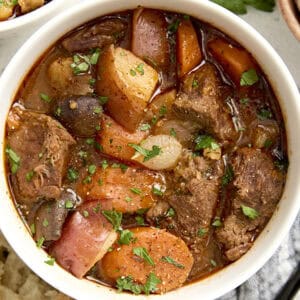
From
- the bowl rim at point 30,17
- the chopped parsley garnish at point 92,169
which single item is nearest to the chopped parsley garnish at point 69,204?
the chopped parsley garnish at point 92,169

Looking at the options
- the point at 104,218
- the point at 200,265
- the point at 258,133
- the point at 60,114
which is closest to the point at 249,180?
the point at 258,133

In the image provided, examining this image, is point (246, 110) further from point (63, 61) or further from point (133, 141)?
point (63, 61)

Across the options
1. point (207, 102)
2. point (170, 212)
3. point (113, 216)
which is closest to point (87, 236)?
point (113, 216)

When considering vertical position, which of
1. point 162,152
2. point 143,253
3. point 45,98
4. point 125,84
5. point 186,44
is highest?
point 186,44

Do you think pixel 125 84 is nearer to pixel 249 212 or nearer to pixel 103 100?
pixel 103 100

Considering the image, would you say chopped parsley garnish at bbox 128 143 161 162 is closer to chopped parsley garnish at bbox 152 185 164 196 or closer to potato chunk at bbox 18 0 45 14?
chopped parsley garnish at bbox 152 185 164 196
